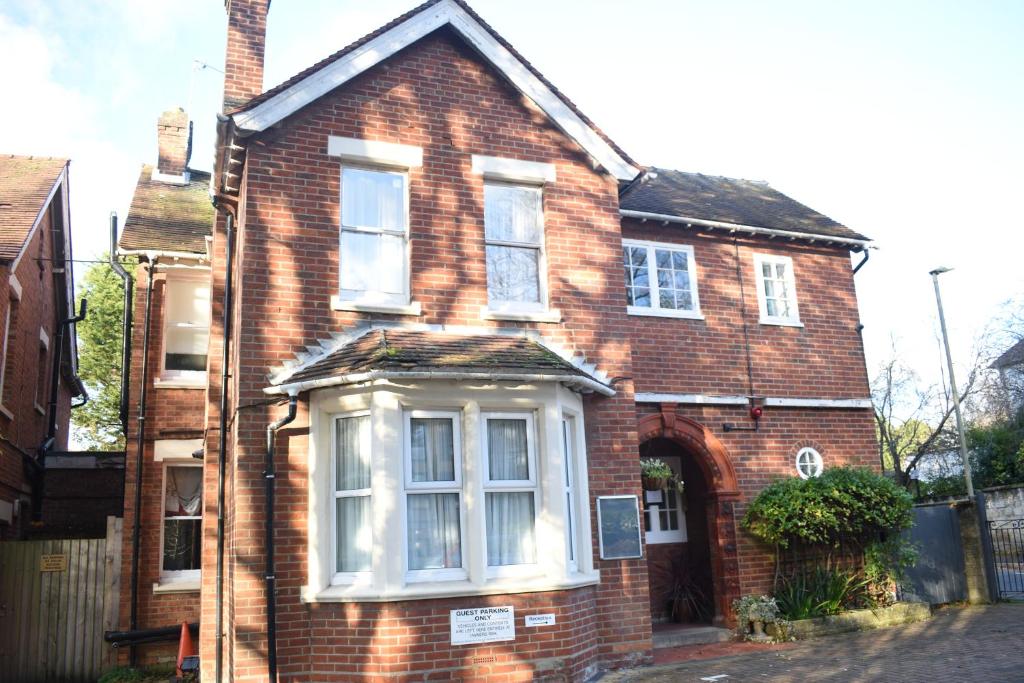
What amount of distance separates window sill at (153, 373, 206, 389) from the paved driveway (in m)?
8.17

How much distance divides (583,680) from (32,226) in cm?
1129

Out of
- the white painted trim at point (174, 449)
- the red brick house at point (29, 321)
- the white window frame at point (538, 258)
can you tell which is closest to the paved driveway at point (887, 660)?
the white window frame at point (538, 258)

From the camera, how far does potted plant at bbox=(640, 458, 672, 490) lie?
41.6ft

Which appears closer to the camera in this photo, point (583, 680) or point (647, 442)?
point (583, 680)

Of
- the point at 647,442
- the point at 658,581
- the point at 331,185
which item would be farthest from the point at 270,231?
the point at 658,581

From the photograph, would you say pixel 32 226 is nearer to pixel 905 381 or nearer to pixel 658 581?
pixel 658 581

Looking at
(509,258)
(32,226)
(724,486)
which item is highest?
(32,226)

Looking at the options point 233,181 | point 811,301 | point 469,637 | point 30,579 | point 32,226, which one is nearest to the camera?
point 469,637

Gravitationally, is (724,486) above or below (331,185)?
below

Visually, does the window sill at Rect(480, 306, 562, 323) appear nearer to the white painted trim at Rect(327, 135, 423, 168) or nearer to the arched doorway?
the white painted trim at Rect(327, 135, 423, 168)

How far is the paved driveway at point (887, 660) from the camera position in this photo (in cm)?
923

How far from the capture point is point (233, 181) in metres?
10.8

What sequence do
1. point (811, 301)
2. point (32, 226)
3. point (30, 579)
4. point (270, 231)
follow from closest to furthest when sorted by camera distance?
point (270, 231) → point (30, 579) → point (32, 226) → point (811, 301)

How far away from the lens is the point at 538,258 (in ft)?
36.9
